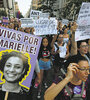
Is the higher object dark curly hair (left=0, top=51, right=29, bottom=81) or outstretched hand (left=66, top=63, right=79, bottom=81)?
dark curly hair (left=0, top=51, right=29, bottom=81)

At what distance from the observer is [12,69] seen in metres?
1.75

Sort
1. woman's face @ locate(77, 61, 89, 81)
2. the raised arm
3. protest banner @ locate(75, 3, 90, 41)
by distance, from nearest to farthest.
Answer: the raised arm < woman's face @ locate(77, 61, 89, 81) < protest banner @ locate(75, 3, 90, 41)

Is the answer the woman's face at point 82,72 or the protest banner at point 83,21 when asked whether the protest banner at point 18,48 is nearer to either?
the woman's face at point 82,72

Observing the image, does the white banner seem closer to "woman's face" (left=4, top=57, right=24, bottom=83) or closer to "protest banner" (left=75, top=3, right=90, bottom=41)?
"protest banner" (left=75, top=3, right=90, bottom=41)

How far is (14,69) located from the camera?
69.5 inches

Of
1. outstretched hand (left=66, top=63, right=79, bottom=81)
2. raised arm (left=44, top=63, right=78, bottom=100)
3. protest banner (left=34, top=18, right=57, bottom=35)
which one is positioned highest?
protest banner (left=34, top=18, right=57, bottom=35)

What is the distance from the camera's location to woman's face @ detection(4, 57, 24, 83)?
1.76 meters

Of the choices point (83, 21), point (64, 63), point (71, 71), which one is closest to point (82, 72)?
point (71, 71)

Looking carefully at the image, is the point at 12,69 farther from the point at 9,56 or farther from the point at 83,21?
the point at 83,21

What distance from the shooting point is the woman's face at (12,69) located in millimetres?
1761

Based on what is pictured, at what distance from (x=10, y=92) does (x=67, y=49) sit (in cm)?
267

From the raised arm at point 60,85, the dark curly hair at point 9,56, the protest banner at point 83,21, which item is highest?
the protest banner at point 83,21

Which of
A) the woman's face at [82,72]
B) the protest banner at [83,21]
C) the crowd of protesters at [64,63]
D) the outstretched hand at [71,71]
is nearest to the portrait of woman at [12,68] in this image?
the crowd of protesters at [64,63]

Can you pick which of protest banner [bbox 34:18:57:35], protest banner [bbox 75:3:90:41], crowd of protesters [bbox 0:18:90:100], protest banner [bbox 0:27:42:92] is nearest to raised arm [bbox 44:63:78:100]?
crowd of protesters [bbox 0:18:90:100]
